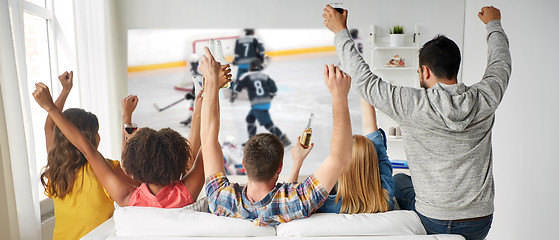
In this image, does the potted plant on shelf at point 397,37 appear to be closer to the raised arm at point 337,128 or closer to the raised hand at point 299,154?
the raised hand at point 299,154

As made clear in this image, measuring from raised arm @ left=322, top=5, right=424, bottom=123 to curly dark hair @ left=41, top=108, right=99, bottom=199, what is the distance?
1205 millimetres

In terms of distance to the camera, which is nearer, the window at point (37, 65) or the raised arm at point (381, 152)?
the raised arm at point (381, 152)

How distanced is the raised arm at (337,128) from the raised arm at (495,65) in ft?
1.68

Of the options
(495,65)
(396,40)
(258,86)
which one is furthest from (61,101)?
(396,40)

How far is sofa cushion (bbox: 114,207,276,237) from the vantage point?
158 cm

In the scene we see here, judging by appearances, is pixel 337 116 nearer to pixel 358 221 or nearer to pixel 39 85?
pixel 358 221

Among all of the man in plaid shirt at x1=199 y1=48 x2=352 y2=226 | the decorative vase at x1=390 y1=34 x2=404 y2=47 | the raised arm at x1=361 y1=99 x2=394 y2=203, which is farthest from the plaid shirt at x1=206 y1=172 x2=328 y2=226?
the decorative vase at x1=390 y1=34 x2=404 y2=47

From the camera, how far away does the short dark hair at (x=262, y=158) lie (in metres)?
1.57

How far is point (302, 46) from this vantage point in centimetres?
496

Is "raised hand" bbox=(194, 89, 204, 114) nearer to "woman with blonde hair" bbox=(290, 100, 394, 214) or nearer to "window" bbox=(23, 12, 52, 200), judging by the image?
"woman with blonde hair" bbox=(290, 100, 394, 214)

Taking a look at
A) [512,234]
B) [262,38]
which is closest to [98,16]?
[262,38]

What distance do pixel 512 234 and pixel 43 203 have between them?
358cm

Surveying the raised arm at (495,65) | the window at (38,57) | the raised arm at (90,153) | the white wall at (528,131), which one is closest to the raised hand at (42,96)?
the raised arm at (90,153)

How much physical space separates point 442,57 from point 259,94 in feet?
11.5
